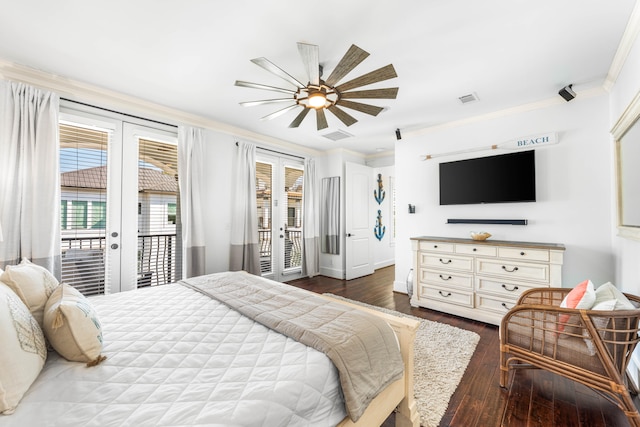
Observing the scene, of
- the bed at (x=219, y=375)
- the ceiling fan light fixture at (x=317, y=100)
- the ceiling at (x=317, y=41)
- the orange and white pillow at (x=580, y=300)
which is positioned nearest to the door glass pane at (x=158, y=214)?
the ceiling at (x=317, y=41)

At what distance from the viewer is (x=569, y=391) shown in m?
1.95

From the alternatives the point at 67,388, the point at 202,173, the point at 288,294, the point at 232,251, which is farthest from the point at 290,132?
the point at 67,388

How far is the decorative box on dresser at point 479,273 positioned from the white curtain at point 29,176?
4.06 metres

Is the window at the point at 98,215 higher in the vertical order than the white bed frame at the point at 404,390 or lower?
higher

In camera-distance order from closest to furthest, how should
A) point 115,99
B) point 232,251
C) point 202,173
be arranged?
point 115,99
point 202,173
point 232,251

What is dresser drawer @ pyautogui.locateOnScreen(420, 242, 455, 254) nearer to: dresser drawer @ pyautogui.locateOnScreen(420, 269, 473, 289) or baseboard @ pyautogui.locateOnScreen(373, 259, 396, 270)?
dresser drawer @ pyautogui.locateOnScreen(420, 269, 473, 289)

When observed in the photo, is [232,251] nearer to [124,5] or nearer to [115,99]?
[115,99]

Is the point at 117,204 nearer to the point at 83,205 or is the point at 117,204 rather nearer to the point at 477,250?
the point at 83,205

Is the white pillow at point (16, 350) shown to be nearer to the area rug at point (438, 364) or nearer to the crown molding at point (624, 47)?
the area rug at point (438, 364)

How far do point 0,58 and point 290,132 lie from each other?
3015mm

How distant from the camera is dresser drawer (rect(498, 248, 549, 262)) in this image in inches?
109

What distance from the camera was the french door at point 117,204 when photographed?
2785 mm

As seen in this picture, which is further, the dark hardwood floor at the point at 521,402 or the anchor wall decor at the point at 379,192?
the anchor wall decor at the point at 379,192

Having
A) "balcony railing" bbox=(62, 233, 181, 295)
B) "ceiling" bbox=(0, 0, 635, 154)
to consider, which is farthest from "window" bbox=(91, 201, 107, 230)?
"ceiling" bbox=(0, 0, 635, 154)
